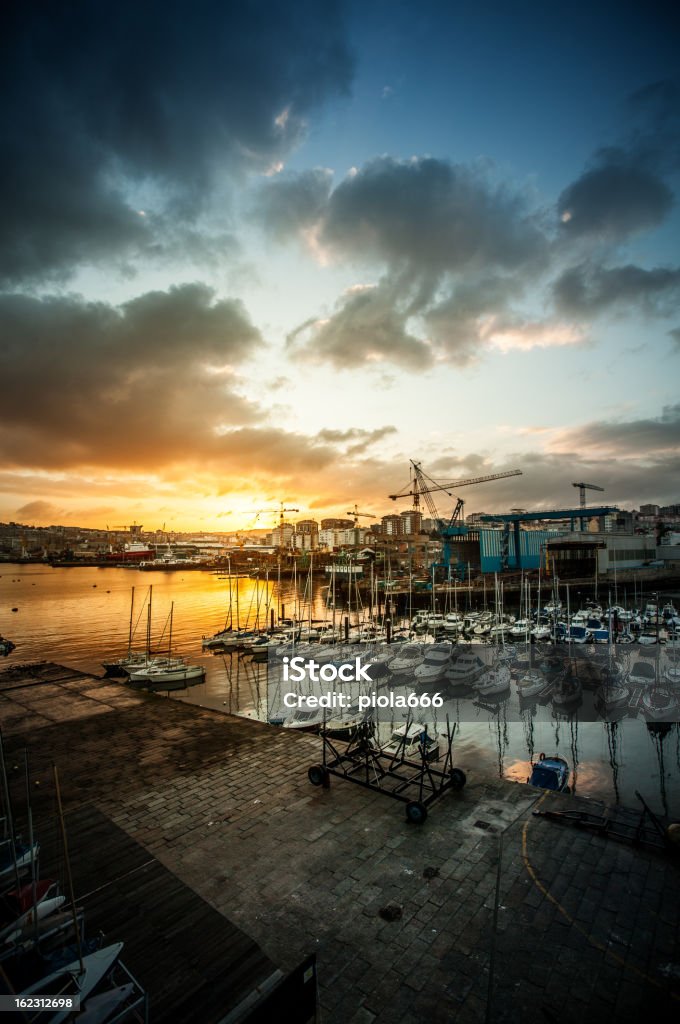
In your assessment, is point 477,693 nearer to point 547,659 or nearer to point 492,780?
point 547,659

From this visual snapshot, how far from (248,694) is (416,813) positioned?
86.4 feet

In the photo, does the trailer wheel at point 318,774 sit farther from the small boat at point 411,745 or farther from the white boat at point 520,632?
the white boat at point 520,632

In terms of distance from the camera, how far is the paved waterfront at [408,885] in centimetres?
543

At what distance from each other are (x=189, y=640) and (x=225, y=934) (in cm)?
4969

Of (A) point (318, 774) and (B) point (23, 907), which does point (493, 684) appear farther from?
(B) point (23, 907)

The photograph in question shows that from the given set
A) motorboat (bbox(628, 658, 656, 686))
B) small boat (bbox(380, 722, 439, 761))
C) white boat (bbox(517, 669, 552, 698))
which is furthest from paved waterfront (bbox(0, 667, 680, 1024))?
motorboat (bbox(628, 658, 656, 686))

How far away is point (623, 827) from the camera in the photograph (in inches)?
333

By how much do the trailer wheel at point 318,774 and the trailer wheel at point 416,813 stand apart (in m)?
2.16

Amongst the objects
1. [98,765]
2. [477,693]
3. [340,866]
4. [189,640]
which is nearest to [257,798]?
[340,866]

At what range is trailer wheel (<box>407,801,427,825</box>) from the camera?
870cm

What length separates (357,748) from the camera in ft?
35.9

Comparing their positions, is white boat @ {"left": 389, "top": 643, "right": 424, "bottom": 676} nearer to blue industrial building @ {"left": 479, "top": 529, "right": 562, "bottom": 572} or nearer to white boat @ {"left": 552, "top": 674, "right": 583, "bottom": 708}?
white boat @ {"left": 552, "top": 674, "right": 583, "bottom": 708}

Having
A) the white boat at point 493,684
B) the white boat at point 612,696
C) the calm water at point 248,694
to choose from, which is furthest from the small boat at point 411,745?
the white boat at point 612,696

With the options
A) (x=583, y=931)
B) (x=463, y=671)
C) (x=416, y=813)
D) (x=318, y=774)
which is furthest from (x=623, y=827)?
(x=463, y=671)
